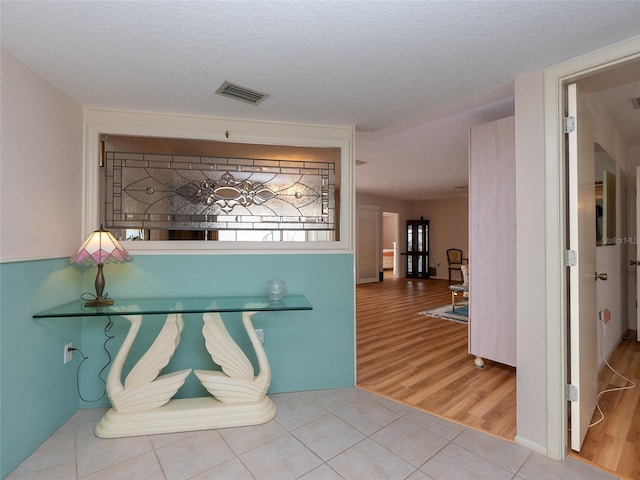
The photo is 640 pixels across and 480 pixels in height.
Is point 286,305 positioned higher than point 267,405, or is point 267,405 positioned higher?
point 286,305

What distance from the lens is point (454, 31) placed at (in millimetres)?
1431

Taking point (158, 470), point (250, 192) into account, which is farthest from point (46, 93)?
point (158, 470)

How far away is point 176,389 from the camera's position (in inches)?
81.6

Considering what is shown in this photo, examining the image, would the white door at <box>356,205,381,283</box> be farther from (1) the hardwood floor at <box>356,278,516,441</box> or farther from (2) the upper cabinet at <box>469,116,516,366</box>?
(2) the upper cabinet at <box>469,116,516,366</box>

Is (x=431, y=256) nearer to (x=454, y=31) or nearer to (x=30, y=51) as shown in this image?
(x=454, y=31)

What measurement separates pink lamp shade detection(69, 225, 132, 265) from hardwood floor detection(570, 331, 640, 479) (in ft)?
9.33

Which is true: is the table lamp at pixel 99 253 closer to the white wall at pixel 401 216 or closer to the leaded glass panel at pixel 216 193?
the leaded glass panel at pixel 216 193

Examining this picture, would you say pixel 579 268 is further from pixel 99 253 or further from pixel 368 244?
pixel 368 244

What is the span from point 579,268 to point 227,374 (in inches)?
85.3

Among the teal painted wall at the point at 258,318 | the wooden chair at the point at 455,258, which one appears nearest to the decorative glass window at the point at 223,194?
the teal painted wall at the point at 258,318

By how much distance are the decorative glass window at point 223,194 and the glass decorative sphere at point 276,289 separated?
38 cm

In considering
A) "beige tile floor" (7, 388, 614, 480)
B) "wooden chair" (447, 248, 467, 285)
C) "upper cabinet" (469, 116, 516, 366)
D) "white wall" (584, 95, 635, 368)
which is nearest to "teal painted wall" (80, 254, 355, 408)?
"beige tile floor" (7, 388, 614, 480)

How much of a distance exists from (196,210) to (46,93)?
1061 mm

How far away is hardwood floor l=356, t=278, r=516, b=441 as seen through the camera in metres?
2.24
